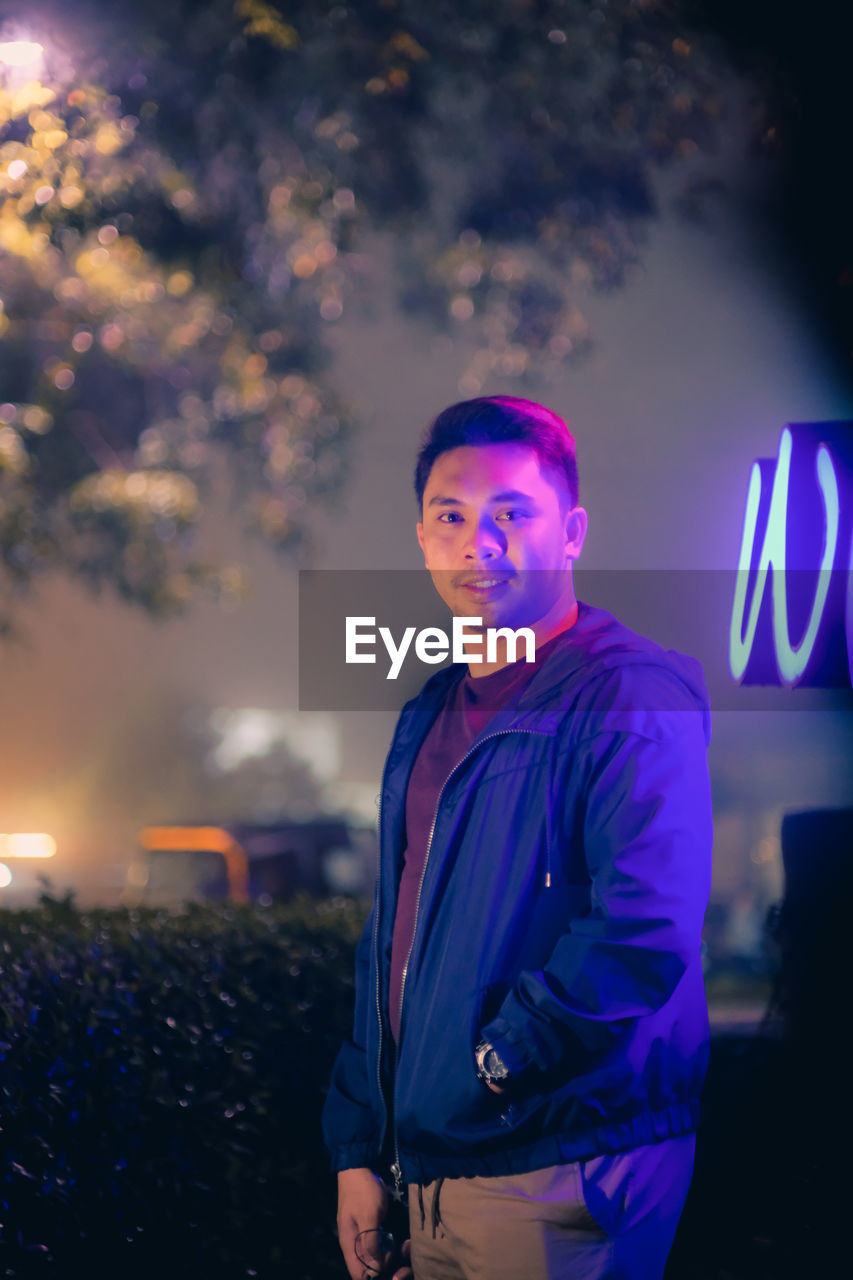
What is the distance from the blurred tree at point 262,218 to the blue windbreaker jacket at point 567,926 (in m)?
6.28

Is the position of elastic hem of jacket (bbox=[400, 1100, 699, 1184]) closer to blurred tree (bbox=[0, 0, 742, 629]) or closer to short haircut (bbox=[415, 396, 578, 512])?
short haircut (bbox=[415, 396, 578, 512])

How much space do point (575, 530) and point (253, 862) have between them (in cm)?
1012

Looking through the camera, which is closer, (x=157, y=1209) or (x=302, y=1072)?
(x=157, y=1209)

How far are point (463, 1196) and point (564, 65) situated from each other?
7.35m

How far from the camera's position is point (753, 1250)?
4.05 metres

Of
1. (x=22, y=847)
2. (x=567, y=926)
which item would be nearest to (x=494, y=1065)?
(x=567, y=926)

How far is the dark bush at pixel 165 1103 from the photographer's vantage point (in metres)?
3.49

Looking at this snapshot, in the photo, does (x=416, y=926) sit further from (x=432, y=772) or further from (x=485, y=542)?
(x=485, y=542)

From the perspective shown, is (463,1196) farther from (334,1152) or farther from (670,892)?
(670,892)

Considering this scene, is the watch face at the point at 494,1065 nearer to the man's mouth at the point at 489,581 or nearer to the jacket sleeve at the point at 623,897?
the jacket sleeve at the point at 623,897

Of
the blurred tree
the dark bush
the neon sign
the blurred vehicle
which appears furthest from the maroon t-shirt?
the blurred vehicle

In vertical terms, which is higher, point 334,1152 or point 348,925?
point 348,925

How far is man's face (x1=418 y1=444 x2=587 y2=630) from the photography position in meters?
2.60

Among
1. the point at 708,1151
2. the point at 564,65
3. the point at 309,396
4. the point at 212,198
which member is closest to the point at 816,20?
the point at 564,65
